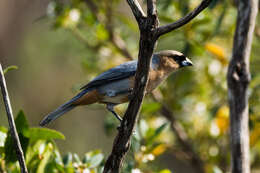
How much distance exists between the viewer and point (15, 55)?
336 inches

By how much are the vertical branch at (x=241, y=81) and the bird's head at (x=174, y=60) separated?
1.48 meters

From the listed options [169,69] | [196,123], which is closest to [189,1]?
[169,69]

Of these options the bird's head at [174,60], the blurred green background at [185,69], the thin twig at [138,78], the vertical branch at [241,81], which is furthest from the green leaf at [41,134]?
the bird's head at [174,60]

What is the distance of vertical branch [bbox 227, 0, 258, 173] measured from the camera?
263cm

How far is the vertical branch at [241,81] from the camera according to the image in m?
2.63

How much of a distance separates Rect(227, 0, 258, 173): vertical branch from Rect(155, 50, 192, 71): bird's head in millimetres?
1481

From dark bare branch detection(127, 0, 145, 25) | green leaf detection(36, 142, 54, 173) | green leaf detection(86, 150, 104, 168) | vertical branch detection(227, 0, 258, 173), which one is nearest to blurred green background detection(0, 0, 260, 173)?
green leaf detection(86, 150, 104, 168)

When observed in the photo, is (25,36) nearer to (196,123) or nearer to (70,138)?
(70,138)

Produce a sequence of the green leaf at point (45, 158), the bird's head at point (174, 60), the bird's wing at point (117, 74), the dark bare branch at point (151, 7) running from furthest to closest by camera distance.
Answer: the bird's head at point (174, 60) → the bird's wing at point (117, 74) → the green leaf at point (45, 158) → the dark bare branch at point (151, 7)

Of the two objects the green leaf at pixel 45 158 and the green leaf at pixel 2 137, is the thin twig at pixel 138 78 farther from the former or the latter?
the green leaf at pixel 2 137

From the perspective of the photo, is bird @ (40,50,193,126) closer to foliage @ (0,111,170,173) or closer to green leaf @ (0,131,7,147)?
foliage @ (0,111,170,173)

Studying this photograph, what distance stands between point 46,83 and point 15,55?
2.67ft

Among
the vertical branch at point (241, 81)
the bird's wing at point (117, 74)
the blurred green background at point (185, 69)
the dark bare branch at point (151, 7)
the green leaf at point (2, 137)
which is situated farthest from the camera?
the blurred green background at point (185, 69)

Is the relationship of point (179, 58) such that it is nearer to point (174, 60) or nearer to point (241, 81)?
point (174, 60)
